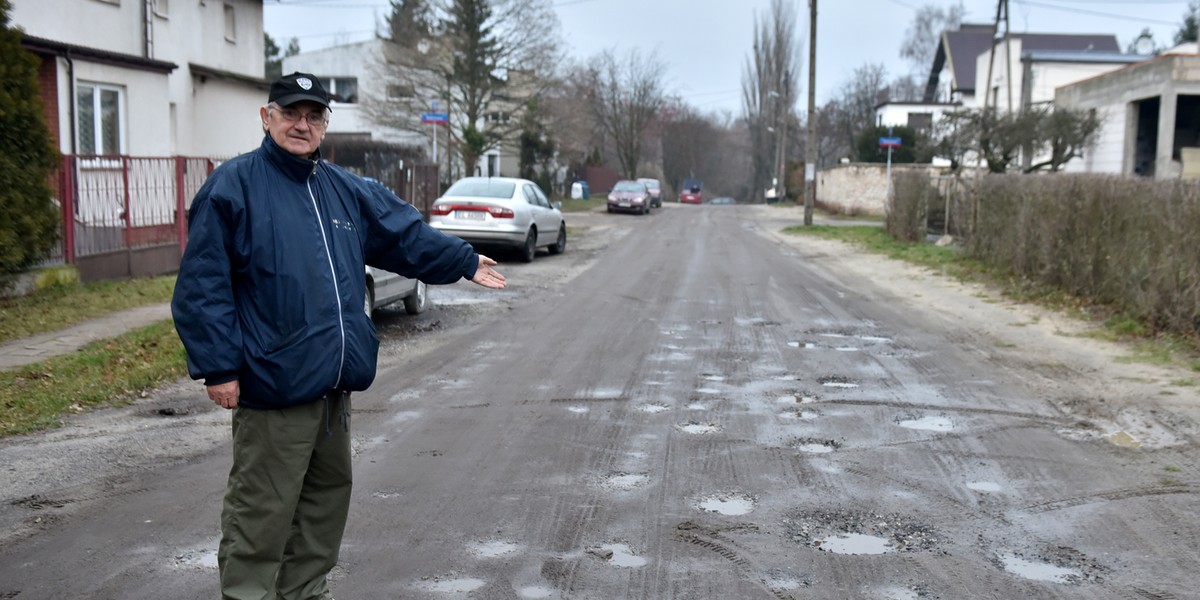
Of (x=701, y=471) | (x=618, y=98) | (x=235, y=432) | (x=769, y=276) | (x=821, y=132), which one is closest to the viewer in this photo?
(x=235, y=432)

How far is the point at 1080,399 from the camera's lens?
793 centimetres

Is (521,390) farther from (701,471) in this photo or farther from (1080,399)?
(1080,399)

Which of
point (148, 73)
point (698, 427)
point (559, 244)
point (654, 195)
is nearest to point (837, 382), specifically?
point (698, 427)

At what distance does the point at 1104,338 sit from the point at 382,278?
7.51m

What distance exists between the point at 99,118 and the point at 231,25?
328 inches

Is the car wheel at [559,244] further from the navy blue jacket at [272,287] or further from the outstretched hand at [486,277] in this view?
the navy blue jacket at [272,287]

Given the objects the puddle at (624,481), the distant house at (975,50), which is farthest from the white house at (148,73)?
the distant house at (975,50)

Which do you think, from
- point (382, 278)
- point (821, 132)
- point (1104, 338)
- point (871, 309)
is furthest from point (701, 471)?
point (821, 132)

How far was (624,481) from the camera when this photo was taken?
18.6ft

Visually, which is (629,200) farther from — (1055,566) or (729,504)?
(1055,566)

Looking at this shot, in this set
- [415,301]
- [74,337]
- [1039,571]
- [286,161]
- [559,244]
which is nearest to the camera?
[286,161]

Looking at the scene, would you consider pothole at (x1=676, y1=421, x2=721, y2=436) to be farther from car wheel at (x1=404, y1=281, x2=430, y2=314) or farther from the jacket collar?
car wheel at (x1=404, y1=281, x2=430, y2=314)

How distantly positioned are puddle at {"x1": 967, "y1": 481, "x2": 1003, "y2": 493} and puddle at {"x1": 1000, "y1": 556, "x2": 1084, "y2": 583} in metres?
1.05

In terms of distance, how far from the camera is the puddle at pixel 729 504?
204 inches
